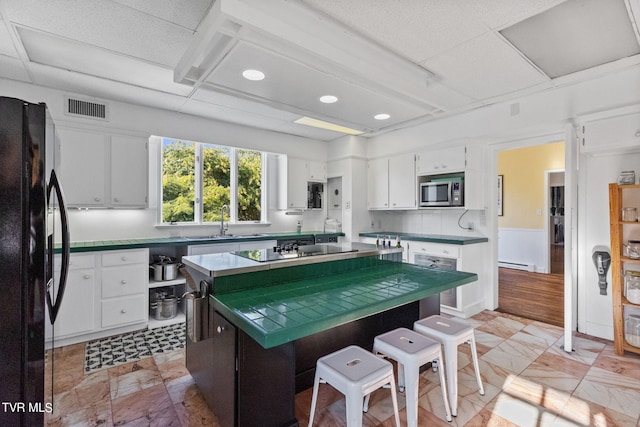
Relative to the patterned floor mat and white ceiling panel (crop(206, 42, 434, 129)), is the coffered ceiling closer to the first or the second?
white ceiling panel (crop(206, 42, 434, 129))

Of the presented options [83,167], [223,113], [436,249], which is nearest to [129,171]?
[83,167]

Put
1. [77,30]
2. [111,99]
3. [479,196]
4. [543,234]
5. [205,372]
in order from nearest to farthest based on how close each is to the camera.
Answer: [205,372] → [77,30] → [111,99] → [479,196] → [543,234]

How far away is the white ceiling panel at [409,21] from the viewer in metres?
1.88

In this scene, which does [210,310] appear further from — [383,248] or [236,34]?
[236,34]

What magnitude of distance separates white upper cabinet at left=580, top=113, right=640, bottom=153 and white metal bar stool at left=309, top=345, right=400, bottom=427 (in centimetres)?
281

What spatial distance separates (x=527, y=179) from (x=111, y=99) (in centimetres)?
721

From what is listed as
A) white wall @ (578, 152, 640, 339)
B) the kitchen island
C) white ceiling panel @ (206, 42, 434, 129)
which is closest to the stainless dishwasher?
white wall @ (578, 152, 640, 339)

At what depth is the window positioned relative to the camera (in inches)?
162

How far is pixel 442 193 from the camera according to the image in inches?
160

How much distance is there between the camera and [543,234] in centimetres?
598

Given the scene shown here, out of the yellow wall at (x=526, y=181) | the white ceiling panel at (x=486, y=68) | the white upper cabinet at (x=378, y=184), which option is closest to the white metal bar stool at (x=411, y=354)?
the white ceiling panel at (x=486, y=68)

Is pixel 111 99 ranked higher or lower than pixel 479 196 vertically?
higher

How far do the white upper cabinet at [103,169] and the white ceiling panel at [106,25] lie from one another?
1252 millimetres

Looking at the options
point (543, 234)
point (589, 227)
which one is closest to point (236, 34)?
point (589, 227)
